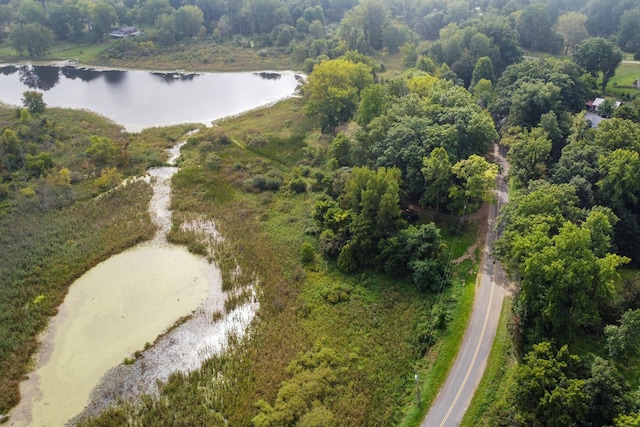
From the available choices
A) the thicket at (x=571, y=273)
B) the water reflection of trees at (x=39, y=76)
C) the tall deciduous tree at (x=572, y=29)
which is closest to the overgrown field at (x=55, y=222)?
the water reflection of trees at (x=39, y=76)

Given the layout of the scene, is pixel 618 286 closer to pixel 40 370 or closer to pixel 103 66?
pixel 40 370

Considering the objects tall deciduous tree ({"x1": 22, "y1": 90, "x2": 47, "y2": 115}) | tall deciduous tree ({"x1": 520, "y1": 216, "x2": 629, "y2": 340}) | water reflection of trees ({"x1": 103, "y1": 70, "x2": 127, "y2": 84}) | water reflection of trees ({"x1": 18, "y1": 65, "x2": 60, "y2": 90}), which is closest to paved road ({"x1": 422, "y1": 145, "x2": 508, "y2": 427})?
tall deciduous tree ({"x1": 520, "y1": 216, "x2": 629, "y2": 340})

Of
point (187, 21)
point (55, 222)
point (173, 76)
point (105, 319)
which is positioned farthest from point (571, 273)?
point (187, 21)

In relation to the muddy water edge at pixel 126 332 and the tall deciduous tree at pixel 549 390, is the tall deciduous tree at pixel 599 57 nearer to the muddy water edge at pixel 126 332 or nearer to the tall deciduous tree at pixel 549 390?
the tall deciduous tree at pixel 549 390

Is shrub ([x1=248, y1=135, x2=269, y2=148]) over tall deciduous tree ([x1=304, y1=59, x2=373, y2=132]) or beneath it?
beneath

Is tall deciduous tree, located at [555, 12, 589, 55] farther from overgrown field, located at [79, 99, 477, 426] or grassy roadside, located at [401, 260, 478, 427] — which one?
grassy roadside, located at [401, 260, 478, 427]
